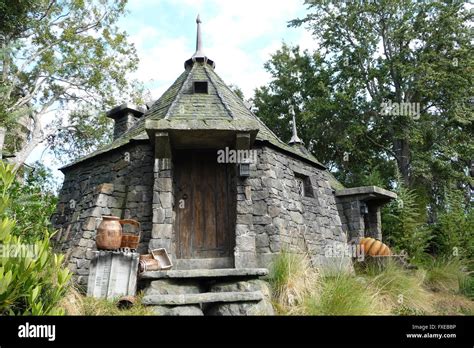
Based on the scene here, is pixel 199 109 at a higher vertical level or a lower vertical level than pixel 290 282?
higher

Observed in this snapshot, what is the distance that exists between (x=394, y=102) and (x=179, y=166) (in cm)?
1414

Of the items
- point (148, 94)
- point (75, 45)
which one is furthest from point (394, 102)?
point (75, 45)

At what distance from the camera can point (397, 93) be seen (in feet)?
62.1

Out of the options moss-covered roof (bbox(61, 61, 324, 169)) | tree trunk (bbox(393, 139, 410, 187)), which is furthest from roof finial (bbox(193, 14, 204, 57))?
tree trunk (bbox(393, 139, 410, 187))

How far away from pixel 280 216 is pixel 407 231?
6.40m

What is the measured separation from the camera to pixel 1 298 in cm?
315

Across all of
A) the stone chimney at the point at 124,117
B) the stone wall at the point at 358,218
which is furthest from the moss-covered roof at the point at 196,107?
the stone wall at the point at 358,218

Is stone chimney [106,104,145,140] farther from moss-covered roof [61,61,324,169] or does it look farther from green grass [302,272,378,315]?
green grass [302,272,378,315]

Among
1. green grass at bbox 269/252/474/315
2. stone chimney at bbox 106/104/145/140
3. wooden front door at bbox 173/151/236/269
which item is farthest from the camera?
stone chimney at bbox 106/104/145/140

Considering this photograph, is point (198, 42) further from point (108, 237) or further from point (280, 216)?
point (108, 237)

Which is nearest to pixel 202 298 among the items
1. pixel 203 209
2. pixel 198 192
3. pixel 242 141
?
pixel 203 209

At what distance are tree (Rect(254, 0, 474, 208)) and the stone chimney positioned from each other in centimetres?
883

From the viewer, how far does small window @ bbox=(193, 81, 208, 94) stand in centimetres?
977
